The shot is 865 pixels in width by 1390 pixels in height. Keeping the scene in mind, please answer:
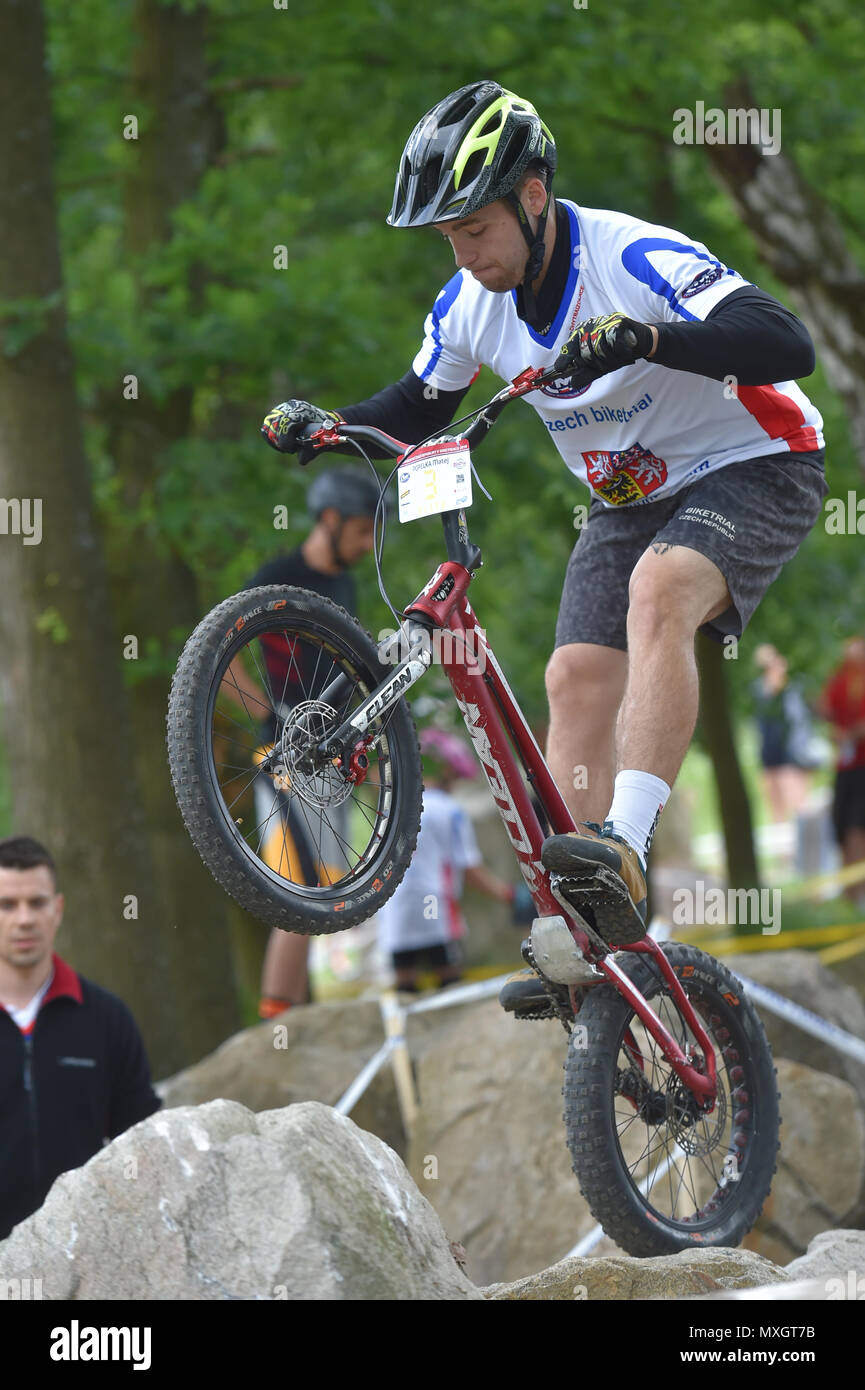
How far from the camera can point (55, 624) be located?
7863 millimetres

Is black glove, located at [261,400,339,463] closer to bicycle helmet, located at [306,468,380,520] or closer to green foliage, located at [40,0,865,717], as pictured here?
bicycle helmet, located at [306,468,380,520]

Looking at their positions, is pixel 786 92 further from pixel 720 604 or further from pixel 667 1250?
pixel 667 1250

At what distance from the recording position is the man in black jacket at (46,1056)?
5.61 meters

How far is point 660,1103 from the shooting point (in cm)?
459

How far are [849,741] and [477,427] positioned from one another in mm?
10471

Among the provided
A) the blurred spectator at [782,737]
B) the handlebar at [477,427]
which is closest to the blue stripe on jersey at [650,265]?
the handlebar at [477,427]

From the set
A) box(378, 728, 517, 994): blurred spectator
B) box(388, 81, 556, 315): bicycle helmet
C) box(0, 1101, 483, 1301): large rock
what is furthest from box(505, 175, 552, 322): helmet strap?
box(378, 728, 517, 994): blurred spectator

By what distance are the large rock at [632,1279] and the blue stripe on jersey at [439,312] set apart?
2346mm

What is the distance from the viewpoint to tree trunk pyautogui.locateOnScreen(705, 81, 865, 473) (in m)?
9.43

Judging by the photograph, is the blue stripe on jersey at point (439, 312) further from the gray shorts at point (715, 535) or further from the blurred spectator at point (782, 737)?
the blurred spectator at point (782, 737)

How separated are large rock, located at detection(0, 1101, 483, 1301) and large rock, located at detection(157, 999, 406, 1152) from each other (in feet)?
10.9

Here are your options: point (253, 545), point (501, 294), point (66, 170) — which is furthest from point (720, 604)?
point (66, 170)
